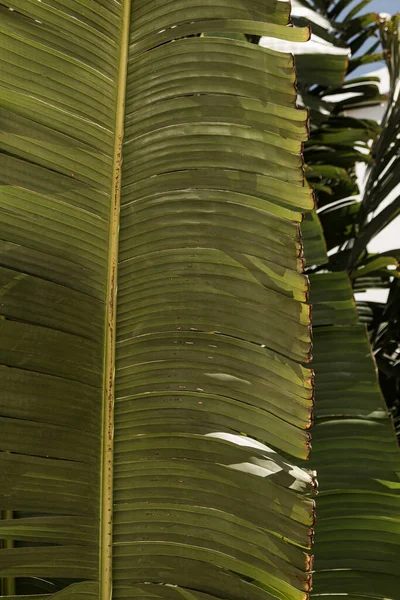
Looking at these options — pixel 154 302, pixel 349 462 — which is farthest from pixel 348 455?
pixel 154 302

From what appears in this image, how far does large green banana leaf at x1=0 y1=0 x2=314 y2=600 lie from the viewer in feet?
1.52

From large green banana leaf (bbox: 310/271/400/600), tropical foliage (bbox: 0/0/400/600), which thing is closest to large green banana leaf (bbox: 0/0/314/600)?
tropical foliage (bbox: 0/0/400/600)

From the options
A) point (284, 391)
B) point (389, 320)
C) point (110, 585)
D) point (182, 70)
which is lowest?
point (110, 585)

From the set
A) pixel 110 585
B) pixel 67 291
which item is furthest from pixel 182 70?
pixel 110 585

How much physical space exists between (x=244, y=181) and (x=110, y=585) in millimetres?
342

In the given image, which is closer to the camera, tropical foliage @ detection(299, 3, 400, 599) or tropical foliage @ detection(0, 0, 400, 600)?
tropical foliage @ detection(0, 0, 400, 600)

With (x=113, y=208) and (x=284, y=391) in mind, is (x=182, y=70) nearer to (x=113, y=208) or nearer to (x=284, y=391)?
(x=113, y=208)

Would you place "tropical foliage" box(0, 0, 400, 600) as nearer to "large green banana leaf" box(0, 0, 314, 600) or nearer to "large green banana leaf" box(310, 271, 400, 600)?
"large green banana leaf" box(0, 0, 314, 600)

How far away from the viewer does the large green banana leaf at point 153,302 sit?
1.52 feet

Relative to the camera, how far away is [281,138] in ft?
1.54

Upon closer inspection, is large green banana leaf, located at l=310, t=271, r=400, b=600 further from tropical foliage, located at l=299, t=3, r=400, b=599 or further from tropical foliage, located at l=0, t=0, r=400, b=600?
tropical foliage, located at l=0, t=0, r=400, b=600

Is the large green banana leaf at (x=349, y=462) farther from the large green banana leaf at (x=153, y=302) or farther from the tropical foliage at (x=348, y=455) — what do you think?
the large green banana leaf at (x=153, y=302)

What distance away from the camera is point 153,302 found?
0.49 m

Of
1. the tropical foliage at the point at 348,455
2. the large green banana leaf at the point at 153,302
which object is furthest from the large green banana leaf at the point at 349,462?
the large green banana leaf at the point at 153,302
